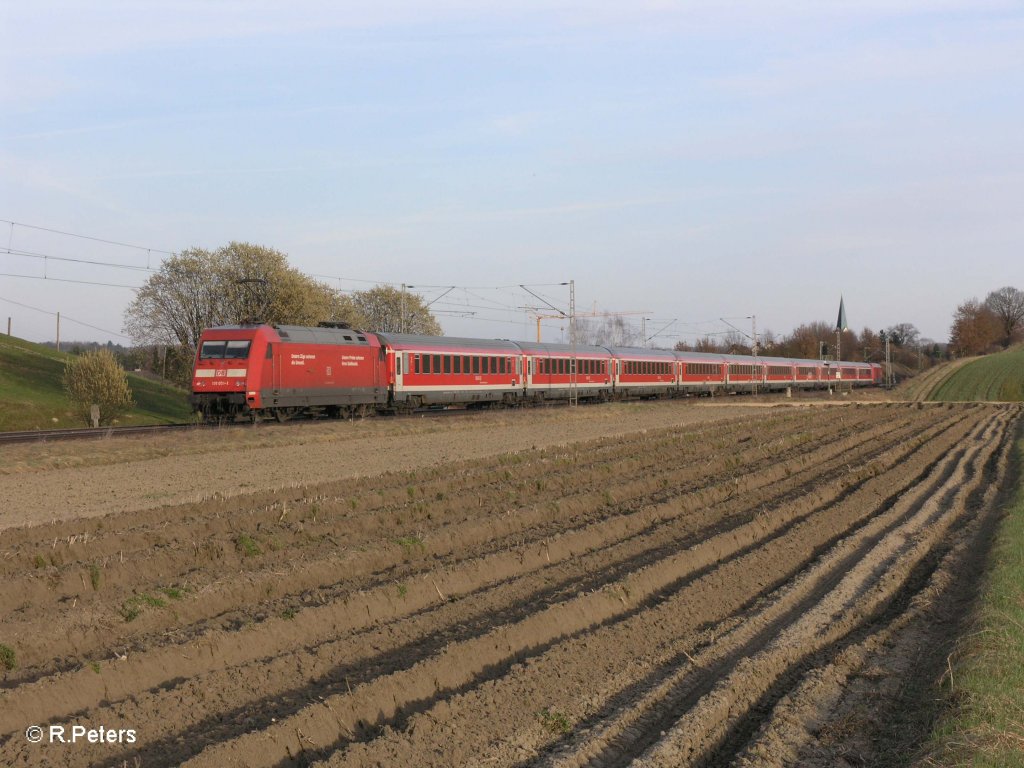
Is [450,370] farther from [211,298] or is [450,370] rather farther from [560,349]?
[211,298]

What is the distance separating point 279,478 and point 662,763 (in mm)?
15543

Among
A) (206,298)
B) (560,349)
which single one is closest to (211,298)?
(206,298)

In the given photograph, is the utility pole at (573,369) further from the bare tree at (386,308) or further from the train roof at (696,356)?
the bare tree at (386,308)

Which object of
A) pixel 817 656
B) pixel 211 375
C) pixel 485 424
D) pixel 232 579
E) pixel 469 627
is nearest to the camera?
pixel 817 656

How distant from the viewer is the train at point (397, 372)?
30.5 m

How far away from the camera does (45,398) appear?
5606 centimetres

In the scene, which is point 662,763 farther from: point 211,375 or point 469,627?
point 211,375

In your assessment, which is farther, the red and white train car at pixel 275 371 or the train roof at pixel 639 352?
the train roof at pixel 639 352

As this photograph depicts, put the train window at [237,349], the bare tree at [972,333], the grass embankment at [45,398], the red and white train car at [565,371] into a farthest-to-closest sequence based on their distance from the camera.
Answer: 1. the bare tree at [972,333]
2. the red and white train car at [565,371]
3. the grass embankment at [45,398]
4. the train window at [237,349]

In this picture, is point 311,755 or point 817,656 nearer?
point 311,755

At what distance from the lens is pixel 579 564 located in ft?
39.8

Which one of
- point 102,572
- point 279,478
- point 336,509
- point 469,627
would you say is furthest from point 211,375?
point 469,627

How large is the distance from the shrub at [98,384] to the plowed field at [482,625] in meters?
28.0

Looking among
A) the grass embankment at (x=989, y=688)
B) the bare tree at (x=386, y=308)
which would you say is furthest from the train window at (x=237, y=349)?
the bare tree at (x=386, y=308)
